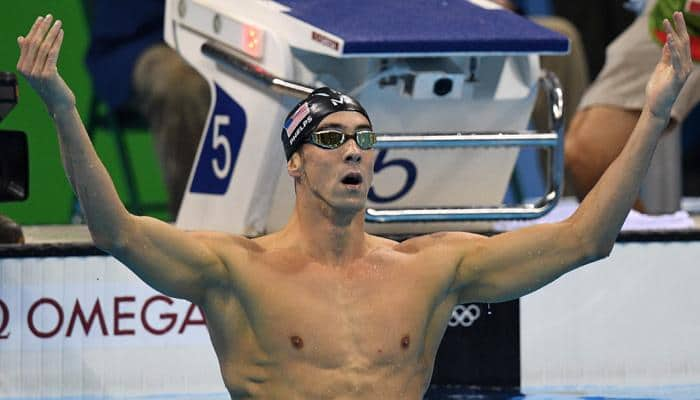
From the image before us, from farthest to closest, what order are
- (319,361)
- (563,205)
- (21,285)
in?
(563,205)
(21,285)
(319,361)

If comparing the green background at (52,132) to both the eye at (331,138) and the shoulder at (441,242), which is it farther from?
the eye at (331,138)

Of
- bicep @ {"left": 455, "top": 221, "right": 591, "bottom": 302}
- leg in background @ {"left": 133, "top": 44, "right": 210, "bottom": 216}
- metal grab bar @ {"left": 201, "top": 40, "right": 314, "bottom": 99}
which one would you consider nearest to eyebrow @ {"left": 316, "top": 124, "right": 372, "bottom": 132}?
bicep @ {"left": 455, "top": 221, "right": 591, "bottom": 302}

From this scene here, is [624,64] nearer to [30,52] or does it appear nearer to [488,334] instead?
[488,334]

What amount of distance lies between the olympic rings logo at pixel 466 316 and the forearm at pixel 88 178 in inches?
86.7

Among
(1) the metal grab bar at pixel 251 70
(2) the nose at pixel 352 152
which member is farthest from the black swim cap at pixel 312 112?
(1) the metal grab bar at pixel 251 70

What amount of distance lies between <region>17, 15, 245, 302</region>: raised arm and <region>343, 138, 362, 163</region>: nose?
37 centimetres

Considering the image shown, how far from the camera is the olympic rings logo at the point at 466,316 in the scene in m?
5.25

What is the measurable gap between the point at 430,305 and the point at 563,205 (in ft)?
9.93

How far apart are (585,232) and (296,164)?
2.28 feet

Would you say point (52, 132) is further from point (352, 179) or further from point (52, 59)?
point (52, 59)

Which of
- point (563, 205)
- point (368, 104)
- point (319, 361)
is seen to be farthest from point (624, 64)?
point (319, 361)

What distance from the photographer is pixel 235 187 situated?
5.36 meters

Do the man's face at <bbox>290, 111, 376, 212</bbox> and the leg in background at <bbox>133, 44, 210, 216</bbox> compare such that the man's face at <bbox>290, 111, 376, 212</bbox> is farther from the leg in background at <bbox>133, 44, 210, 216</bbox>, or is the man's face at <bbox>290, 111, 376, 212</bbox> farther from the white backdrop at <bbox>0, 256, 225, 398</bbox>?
the leg in background at <bbox>133, 44, 210, 216</bbox>

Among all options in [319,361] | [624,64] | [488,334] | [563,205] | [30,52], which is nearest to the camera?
[30,52]
